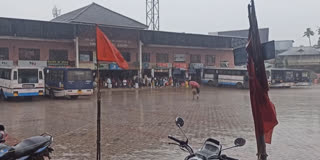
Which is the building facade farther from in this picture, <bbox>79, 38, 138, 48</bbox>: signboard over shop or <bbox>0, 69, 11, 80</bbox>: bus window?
<bbox>0, 69, 11, 80</bbox>: bus window

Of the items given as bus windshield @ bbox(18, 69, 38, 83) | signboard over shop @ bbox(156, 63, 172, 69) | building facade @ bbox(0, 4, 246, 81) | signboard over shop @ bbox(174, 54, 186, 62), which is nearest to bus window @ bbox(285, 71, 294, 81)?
building facade @ bbox(0, 4, 246, 81)

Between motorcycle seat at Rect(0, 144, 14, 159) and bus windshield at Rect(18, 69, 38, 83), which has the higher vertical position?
bus windshield at Rect(18, 69, 38, 83)

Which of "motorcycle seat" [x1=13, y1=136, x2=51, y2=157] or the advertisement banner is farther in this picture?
the advertisement banner

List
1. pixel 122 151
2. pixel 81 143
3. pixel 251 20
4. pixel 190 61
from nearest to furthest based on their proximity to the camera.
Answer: pixel 251 20
pixel 122 151
pixel 81 143
pixel 190 61

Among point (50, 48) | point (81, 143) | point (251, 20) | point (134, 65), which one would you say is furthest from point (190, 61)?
point (251, 20)

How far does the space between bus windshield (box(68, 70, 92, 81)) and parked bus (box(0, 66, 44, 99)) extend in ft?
6.39

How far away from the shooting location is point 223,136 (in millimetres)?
10016

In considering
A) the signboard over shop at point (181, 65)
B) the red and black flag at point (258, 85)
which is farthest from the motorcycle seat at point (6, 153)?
the signboard over shop at point (181, 65)

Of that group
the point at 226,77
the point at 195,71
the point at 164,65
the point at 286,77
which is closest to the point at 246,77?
the point at 226,77

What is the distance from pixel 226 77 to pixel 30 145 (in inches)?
1429

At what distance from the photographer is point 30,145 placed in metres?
4.95

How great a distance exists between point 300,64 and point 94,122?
2000 inches

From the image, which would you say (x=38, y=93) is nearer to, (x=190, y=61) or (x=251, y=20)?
(x=251, y=20)

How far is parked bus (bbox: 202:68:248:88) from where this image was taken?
3803 centimetres
